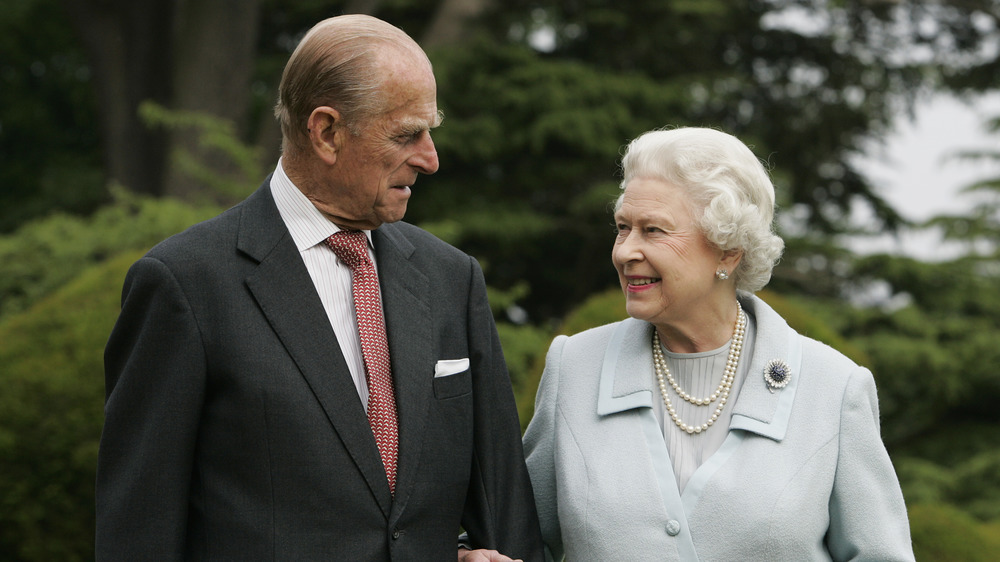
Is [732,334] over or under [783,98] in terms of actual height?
under

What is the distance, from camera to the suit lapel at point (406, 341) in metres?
2.50

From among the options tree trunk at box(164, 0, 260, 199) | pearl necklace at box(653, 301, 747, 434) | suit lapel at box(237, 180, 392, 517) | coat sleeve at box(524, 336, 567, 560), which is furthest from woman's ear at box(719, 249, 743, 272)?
tree trunk at box(164, 0, 260, 199)

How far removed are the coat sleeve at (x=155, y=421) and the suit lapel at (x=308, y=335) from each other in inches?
7.5

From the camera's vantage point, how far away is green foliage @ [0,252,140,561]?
16.6ft

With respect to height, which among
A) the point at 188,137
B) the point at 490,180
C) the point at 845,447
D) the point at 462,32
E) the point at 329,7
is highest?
the point at 329,7

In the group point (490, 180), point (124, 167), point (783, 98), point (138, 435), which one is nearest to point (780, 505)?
point (138, 435)

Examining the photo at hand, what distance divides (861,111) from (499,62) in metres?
3.71

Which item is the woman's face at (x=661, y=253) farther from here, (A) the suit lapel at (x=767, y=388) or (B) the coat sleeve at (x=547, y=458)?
(B) the coat sleeve at (x=547, y=458)

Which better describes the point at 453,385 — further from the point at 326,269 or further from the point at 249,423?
the point at 249,423

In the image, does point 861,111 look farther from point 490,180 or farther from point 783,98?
point 490,180

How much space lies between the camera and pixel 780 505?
261 centimetres

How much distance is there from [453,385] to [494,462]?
0.81 ft

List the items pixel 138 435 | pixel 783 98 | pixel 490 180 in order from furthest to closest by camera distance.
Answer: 1. pixel 783 98
2. pixel 490 180
3. pixel 138 435

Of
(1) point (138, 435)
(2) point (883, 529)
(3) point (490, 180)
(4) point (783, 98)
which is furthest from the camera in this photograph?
(4) point (783, 98)
